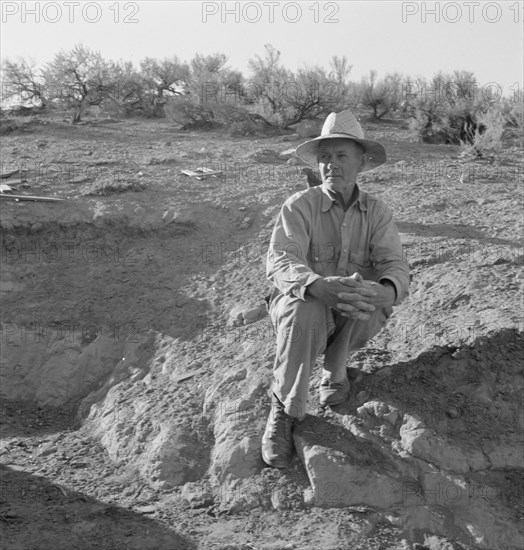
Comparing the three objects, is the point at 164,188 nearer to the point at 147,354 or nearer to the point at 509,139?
the point at 147,354

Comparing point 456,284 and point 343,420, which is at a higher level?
point 456,284

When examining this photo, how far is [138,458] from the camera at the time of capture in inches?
171

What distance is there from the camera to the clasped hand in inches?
139

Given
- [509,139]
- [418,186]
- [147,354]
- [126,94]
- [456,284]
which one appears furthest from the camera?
[126,94]

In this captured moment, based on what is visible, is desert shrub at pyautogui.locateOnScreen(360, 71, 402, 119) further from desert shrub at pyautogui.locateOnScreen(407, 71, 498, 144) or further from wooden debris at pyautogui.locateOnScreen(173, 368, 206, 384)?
wooden debris at pyautogui.locateOnScreen(173, 368, 206, 384)

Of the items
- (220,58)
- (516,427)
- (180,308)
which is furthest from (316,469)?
(220,58)

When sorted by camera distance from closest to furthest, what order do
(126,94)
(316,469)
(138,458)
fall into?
(316,469)
(138,458)
(126,94)

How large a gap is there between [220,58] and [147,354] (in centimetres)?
1202

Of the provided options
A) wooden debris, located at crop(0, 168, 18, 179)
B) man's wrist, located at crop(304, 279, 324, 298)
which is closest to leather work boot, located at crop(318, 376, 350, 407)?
man's wrist, located at crop(304, 279, 324, 298)

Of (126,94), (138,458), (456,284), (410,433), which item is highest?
(126,94)

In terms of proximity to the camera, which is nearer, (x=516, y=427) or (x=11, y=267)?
(x=516, y=427)

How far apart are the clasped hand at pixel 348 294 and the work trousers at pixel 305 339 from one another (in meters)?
0.12

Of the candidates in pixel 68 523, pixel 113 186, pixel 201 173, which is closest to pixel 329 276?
pixel 68 523

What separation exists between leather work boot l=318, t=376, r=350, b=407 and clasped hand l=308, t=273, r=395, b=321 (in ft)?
1.83
